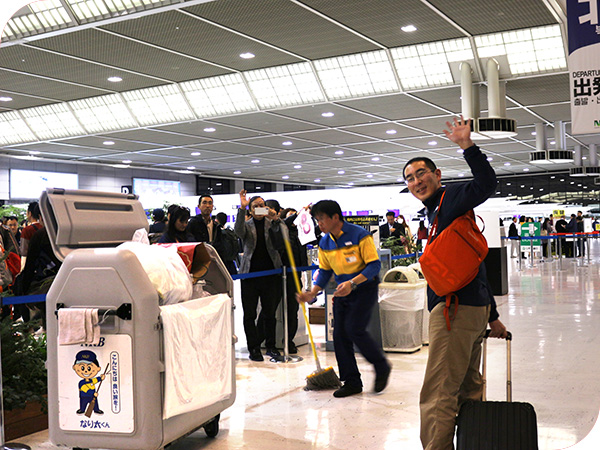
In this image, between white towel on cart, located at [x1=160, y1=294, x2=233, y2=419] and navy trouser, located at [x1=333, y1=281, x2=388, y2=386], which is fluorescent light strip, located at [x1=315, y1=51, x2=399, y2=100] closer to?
navy trouser, located at [x1=333, y1=281, x2=388, y2=386]

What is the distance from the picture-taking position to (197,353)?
3.38 metres

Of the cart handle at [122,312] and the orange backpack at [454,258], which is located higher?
the orange backpack at [454,258]

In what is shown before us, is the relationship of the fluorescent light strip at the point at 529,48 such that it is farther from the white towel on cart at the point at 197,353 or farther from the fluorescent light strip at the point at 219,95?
the white towel on cart at the point at 197,353

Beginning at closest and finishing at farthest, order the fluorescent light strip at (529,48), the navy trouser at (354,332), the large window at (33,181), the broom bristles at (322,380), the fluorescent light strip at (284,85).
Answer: the navy trouser at (354,332) → the broom bristles at (322,380) → the fluorescent light strip at (529,48) → the fluorescent light strip at (284,85) → the large window at (33,181)

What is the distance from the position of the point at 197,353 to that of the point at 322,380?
1.90m

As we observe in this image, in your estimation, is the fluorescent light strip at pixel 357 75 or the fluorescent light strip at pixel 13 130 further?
the fluorescent light strip at pixel 13 130

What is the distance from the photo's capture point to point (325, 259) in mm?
5133

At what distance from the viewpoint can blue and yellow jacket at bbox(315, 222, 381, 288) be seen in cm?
489

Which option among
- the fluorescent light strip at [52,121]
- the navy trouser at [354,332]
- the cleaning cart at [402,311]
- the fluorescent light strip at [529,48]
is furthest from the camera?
the fluorescent light strip at [52,121]

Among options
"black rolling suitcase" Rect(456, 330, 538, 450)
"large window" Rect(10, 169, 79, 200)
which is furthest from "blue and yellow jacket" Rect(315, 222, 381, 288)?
"large window" Rect(10, 169, 79, 200)

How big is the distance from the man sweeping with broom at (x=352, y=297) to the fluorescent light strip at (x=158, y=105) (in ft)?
26.1

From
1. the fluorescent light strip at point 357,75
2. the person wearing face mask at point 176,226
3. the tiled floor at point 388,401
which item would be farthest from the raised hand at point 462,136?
the fluorescent light strip at point 357,75

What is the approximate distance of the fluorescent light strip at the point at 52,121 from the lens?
44.7 feet

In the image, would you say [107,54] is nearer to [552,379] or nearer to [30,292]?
[30,292]
